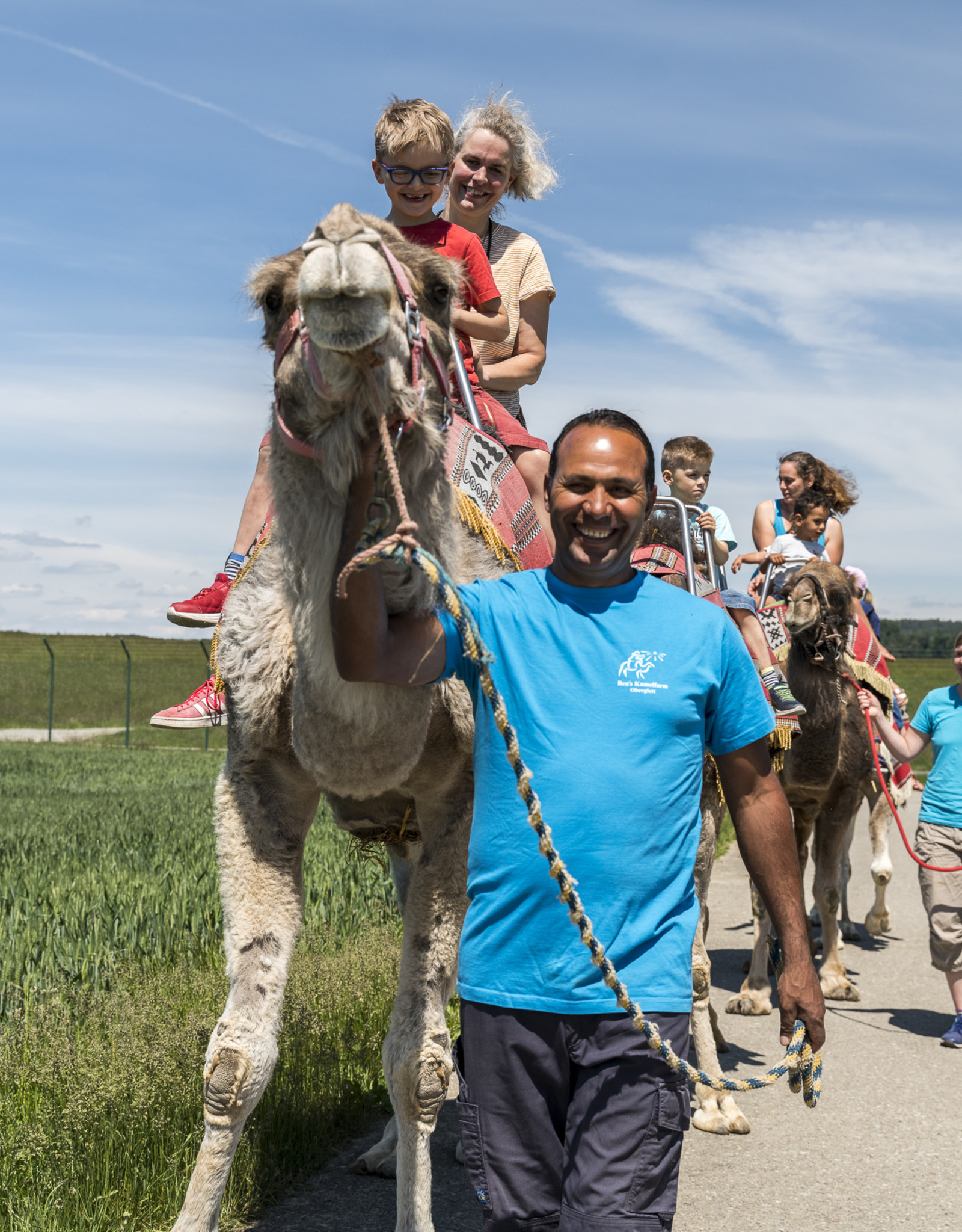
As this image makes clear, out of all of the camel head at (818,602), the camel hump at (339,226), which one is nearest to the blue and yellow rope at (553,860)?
the camel hump at (339,226)

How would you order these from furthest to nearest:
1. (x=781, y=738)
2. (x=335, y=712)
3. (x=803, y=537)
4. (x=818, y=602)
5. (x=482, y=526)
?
(x=803, y=537) → (x=818, y=602) → (x=781, y=738) → (x=482, y=526) → (x=335, y=712)

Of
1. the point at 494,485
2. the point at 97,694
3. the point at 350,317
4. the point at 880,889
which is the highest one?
the point at 350,317

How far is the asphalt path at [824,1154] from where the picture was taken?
13.3ft

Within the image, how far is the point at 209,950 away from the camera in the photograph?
648 centimetres

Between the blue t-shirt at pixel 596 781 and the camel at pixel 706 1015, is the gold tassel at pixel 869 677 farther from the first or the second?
the blue t-shirt at pixel 596 781

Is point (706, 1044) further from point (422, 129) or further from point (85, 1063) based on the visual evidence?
point (422, 129)

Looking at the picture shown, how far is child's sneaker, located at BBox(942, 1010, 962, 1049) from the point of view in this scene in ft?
20.9

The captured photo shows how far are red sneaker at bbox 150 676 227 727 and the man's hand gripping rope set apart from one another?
1.61 meters

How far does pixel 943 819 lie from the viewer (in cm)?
670

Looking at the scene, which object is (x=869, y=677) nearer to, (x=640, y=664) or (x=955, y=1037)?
(x=955, y=1037)

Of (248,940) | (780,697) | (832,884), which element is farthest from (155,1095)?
(832,884)

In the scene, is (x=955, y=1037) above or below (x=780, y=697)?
below

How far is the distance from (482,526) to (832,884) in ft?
15.5

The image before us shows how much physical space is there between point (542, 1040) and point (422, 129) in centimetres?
323
